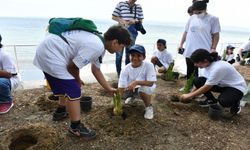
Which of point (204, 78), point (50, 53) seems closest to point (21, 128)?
point (50, 53)

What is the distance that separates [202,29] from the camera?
135 inches

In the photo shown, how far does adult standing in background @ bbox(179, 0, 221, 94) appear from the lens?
11.0 feet

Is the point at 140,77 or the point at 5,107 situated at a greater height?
the point at 140,77

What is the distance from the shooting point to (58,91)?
2.22 m

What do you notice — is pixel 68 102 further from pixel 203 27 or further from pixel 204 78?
pixel 203 27

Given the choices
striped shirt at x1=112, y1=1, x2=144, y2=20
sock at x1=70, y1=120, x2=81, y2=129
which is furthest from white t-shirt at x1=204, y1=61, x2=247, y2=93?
striped shirt at x1=112, y1=1, x2=144, y2=20

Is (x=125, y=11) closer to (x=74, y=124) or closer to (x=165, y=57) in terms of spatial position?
(x=165, y=57)

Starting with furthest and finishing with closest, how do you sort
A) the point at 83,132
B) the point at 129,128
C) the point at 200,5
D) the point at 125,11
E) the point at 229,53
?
the point at 229,53, the point at 125,11, the point at 200,5, the point at 129,128, the point at 83,132

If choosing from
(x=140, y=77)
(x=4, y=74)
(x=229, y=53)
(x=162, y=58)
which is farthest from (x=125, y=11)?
(x=229, y=53)

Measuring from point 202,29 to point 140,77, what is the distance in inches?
50.4

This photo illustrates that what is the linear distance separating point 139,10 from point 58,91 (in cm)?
234

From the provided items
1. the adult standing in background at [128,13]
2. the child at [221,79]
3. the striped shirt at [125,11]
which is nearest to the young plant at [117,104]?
the child at [221,79]

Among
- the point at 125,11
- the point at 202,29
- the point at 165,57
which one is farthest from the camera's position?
the point at 165,57

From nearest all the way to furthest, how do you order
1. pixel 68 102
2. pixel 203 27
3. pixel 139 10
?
pixel 68 102, pixel 203 27, pixel 139 10
